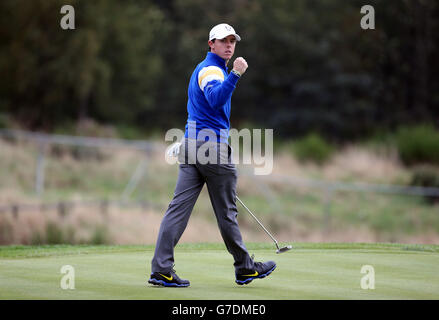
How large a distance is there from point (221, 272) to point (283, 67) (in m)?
34.3

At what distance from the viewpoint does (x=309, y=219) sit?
21.2m

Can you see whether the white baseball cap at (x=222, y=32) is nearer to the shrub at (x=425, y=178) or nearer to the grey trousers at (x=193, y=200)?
the grey trousers at (x=193, y=200)

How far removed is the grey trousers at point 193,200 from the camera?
21.7 feet

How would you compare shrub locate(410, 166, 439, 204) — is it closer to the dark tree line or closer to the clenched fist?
the dark tree line

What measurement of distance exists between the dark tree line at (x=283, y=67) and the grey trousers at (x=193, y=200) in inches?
1047

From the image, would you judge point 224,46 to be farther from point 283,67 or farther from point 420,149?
point 283,67

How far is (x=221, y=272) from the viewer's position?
23.8 ft

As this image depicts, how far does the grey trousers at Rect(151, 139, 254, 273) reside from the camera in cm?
663

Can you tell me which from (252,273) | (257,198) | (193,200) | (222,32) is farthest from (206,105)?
(257,198)

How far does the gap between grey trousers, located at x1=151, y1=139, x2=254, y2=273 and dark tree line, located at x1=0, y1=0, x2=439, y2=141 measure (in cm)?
2660

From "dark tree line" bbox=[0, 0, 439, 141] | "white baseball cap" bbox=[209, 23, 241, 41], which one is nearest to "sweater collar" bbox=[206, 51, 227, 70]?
"white baseball cap" bbox=[209, 23, 241, 41]
